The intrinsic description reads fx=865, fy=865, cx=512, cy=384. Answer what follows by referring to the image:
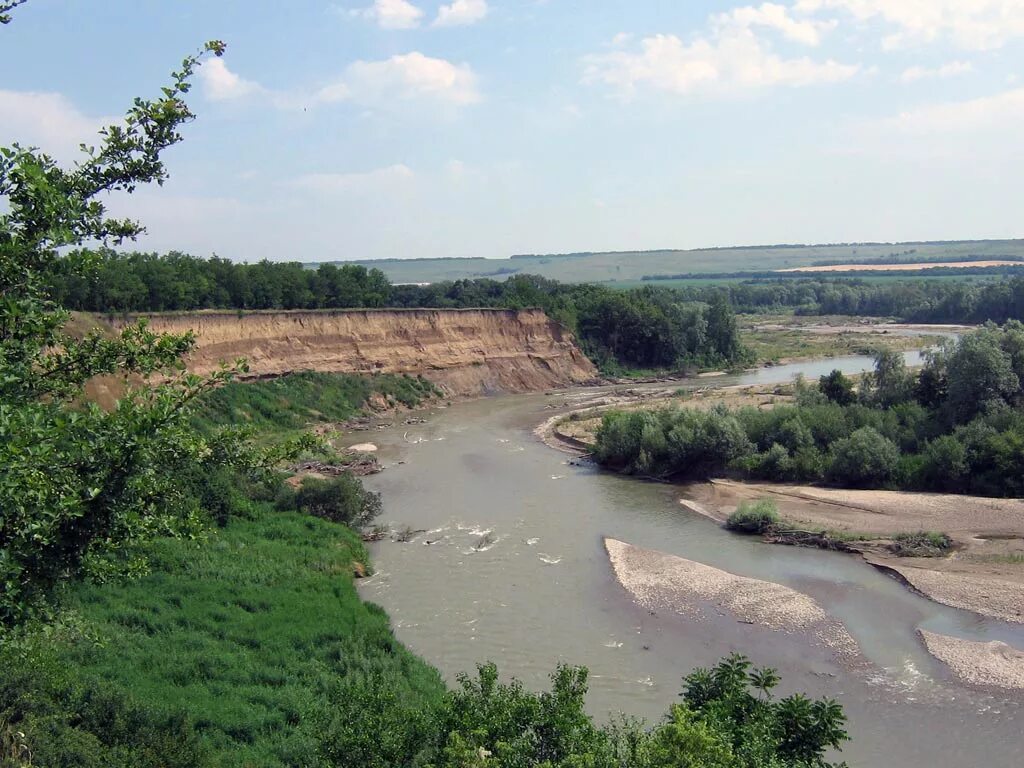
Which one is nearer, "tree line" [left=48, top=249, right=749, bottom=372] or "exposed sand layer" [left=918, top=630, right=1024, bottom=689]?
"exposed sand layer" [left=918, top=630, right=1024, bottom=689]

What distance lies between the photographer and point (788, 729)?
10695 millimetres

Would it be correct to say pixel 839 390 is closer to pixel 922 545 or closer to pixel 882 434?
pixel 882 434

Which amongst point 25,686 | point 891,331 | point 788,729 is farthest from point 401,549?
point 891,331

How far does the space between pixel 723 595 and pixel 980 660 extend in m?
5.70

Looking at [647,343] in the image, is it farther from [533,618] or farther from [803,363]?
[533,618]

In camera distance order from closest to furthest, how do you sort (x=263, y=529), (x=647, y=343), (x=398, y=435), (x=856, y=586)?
(x=856, y=586), (x=263, y=529), (x=398, y=435), (x=647, y=343)

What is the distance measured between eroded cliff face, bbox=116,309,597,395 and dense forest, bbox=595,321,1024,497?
21.5 metres

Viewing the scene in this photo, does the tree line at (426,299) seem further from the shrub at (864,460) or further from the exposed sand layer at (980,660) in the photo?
the exposed sand layer at (980,660)

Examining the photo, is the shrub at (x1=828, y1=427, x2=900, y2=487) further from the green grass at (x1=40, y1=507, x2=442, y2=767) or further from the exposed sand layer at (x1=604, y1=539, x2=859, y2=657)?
the green grass at (x1=40, y1=507, x2=442, y2=767)

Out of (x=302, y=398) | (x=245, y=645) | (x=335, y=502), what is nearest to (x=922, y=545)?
(x=335, y=502)

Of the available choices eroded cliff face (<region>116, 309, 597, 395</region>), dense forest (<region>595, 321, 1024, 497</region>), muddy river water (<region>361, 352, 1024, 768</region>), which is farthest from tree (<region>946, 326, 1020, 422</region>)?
eroded cliff face (<region>116, 309, 597, 395</region>)

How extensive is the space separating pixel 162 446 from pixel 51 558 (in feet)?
3.44

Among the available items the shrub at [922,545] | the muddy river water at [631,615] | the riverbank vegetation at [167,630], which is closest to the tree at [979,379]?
the shrub at [922,545]

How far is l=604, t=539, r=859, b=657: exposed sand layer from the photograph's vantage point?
19.1m
